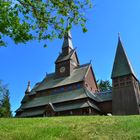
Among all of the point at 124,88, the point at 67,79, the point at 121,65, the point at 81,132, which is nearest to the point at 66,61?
the point at 67,79

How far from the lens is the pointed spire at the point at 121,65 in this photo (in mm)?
48603

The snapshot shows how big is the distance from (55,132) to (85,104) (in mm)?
30355

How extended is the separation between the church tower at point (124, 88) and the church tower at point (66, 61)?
10.1m

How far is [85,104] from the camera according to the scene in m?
45.8

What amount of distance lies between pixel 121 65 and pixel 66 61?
40.5 feet

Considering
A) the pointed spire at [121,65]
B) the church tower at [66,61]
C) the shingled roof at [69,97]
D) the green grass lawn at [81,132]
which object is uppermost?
the church tower at [66,61]

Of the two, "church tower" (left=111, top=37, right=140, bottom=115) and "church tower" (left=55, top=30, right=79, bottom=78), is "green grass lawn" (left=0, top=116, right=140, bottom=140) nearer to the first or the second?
"church tower" (left=111, top=37, right=140, bottom=115)

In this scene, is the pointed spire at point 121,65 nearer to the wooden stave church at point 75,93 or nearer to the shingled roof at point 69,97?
the wooden stave church at point 75,93

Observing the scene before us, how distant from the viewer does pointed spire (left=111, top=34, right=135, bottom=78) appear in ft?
159

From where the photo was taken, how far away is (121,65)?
1956 inches

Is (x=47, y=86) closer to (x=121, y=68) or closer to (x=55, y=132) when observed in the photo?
(x=121, y=68)

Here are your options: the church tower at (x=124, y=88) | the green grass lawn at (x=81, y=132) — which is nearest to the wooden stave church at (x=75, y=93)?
the church tower at (x=124, y=88)

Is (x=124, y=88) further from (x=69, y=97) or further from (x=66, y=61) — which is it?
(x=66, y=61)

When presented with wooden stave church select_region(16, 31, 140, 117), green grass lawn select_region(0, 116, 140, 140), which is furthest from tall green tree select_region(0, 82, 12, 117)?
green grass lawn select_region(0, 116, 140, 140)
